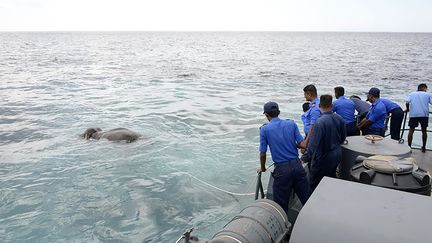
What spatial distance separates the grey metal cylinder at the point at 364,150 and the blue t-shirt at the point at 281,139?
1538mm

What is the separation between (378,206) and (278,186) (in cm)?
256

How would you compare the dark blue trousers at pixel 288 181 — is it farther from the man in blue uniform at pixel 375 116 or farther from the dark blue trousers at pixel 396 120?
the dark blue trousers at pixel 396 120

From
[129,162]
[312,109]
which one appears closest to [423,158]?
[312,109]

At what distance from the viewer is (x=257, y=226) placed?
13.8ft

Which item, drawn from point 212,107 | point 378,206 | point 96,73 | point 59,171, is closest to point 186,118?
point 212,107

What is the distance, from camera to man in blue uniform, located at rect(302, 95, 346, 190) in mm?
6738

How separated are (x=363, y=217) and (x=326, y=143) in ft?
11.2

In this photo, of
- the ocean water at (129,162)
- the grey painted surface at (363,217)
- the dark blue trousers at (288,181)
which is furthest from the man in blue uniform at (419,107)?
the grey painted surface at (363,217)

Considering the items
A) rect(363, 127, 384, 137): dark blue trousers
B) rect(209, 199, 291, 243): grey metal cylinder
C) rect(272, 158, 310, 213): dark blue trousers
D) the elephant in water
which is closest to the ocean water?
the elephant in water

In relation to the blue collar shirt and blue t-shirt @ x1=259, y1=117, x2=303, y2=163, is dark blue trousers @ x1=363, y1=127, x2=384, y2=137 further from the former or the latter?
blue t-shirt @ x1=259, y1=117, x2=303, y2=163

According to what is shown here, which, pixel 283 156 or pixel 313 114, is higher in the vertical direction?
pixel 313 114

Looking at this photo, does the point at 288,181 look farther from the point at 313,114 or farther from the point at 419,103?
the point at 419,103

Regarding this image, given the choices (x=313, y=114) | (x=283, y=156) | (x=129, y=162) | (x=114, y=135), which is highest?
(x=313, y=114)

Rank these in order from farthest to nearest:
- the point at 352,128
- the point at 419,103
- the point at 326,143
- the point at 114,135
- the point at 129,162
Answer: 1. the point at 114,135
2. the point at 129,162
3. the point at 419,103
4. the point at 352,128
5. the point at 326,143
